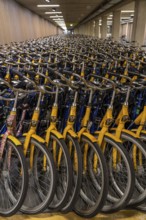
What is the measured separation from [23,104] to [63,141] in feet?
2.67

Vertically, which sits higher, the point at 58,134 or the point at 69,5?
the point at 69,5

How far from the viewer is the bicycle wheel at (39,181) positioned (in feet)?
6.52

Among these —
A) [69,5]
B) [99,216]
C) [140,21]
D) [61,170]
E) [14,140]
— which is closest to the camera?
[14,140]

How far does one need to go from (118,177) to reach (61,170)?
535mm

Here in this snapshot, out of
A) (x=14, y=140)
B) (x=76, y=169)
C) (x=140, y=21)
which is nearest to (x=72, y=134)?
(x=76, y=169)

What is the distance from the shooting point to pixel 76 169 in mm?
2127

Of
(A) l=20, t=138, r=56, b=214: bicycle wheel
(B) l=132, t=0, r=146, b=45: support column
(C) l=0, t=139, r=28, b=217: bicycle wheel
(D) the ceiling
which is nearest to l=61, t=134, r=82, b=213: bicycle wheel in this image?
(A) l=20, t=138, r=56, b=214: bicycle wheel

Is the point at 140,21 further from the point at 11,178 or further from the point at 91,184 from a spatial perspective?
the point at 11,178

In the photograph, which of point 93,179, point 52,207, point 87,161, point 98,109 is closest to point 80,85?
point 98,109

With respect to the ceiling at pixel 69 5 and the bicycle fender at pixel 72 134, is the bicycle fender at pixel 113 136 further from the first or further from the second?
the ceiling at pixel 69 5

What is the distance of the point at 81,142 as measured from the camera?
221 cm

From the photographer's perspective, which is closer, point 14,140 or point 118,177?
point 14,140

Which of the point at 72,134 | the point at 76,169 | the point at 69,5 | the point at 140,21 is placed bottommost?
the point at 76,169

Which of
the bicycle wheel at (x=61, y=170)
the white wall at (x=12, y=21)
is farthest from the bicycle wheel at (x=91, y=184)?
the white wall at (x=12, y=21)
